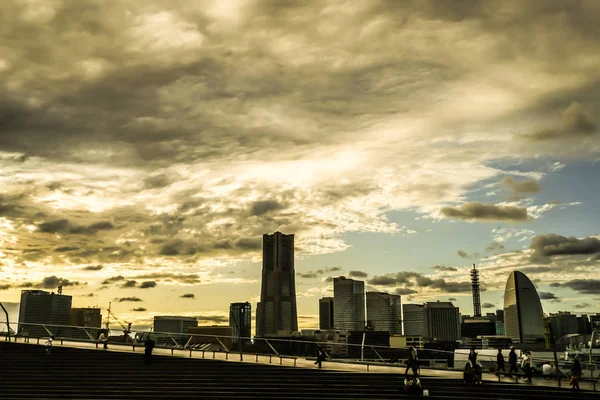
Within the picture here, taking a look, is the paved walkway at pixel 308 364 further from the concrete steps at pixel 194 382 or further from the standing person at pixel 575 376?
the concrete steps at pixel 194 382

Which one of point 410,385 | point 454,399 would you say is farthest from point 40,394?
point 454,399

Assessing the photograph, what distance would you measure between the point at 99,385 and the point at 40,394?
320cm

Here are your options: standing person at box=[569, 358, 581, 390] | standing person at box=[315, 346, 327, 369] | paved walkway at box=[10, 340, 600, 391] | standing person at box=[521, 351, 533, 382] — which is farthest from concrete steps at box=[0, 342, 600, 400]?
standing person at box=[521, 351, 533, 382]

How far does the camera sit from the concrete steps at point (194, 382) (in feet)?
100

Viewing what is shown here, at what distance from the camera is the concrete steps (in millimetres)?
Result: 30625

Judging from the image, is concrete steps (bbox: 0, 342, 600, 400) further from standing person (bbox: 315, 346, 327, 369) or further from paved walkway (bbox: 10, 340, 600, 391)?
standing person (bbox: 315, 346, 327, 369)

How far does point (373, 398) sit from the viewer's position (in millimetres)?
30594

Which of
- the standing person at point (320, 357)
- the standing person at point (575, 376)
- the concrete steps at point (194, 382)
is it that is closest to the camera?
the standing person at point (575, 376)

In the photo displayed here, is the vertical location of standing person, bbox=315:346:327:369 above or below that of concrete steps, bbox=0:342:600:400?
above

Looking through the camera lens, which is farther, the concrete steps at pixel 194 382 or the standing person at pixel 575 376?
the concrete steps at pixel 194 382

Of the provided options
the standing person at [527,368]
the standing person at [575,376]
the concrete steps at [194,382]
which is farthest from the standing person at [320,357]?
the standing person at [575,376]

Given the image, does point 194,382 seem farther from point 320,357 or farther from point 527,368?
point 527,368

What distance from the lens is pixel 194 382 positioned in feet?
112

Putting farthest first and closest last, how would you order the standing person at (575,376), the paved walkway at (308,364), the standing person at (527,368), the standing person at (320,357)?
the standing person at (320,357), the paved walkway at (308,364), the standing person at (527,368), the standing person at (575,376)
